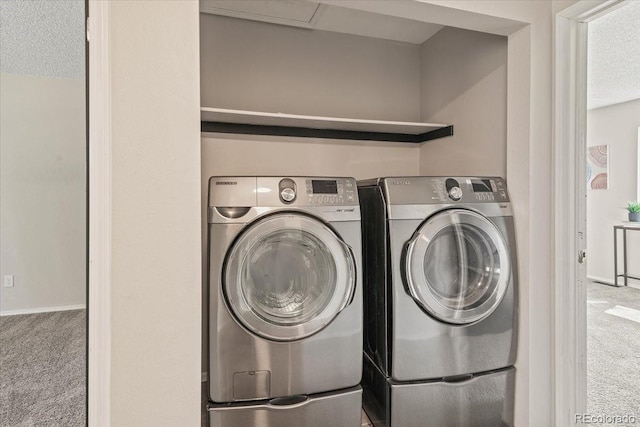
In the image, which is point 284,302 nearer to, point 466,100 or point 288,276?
point 288,276

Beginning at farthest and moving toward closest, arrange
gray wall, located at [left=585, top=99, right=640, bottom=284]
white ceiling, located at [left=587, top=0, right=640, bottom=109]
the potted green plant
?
gray wall, located at [left=585, top=99, right=640, bottom=284], the potted green plant, white ceiling, located at [left=587, top=0, right=640, bottom=109]

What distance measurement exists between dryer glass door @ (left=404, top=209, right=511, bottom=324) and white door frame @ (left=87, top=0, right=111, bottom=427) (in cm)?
126

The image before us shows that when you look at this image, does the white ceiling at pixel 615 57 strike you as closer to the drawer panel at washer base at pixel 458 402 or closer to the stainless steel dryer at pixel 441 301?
the stainless steel dryer at pixel 441 301

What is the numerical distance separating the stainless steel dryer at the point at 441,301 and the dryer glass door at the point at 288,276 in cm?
24

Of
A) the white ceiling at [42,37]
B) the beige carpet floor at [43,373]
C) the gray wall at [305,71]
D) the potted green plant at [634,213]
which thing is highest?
the white ceiling at [42,37]

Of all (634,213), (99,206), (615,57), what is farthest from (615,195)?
(99,206)

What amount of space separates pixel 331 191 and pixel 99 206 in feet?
3.03

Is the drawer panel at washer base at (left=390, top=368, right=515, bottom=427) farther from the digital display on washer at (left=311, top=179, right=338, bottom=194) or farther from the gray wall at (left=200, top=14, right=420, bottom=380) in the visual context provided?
the gray wall at (left=200, top=14, right=420, bottom=380)

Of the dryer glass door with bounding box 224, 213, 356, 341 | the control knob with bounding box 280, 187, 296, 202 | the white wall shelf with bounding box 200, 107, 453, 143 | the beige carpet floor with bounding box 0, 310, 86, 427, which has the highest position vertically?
the white wall shelf with bounding box 200, 107, 453, 143

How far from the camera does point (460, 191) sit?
1726 millimetres

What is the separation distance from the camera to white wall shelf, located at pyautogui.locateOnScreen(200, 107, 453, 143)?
2.10 m

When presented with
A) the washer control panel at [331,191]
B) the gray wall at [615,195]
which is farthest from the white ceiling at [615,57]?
the washer control panel at [331,191]

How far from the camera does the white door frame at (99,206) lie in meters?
1.16

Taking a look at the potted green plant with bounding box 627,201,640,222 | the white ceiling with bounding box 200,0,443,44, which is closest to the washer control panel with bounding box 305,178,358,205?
the white ceiling with bounding box 200,0,443,44
